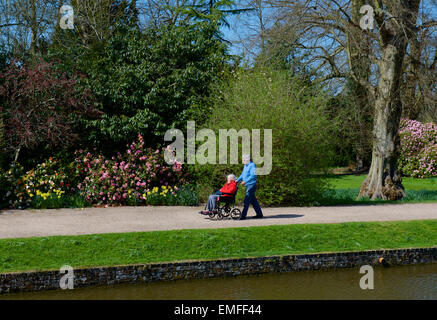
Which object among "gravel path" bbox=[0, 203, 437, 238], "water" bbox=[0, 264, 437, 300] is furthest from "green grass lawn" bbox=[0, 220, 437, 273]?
"gravel path" bbox=[0, 203, 437, 238]

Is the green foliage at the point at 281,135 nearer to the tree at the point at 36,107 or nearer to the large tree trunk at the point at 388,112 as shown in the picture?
the large tree trunk at the point at 388,112

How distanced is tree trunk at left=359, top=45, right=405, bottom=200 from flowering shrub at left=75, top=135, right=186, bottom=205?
6947mm

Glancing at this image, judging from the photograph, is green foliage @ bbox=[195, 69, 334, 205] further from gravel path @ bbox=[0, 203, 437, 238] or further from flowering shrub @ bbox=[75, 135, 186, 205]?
flowering shrub @ bbox=[75, 135, 186, 205]

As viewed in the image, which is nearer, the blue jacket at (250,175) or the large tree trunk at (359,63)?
the blue jacket at (250,175)

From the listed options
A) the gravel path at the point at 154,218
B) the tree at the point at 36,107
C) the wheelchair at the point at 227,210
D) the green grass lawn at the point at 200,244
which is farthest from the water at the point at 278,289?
the tree at the point at 36,107

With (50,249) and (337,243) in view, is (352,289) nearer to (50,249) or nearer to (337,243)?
(337,243)

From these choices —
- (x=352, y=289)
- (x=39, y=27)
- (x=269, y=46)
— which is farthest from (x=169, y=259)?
(x=39, y=27)

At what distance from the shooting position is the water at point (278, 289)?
280 inches

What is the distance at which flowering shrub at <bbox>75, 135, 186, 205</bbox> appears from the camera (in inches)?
579

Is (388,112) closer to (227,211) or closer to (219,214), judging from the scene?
(227,211)

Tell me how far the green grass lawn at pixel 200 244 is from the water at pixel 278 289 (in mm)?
513

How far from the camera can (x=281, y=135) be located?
14.1m

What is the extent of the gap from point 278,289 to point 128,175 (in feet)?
28.4

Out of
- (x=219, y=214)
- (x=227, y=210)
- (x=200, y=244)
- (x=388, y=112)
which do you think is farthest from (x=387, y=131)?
(x=200, y=244)
